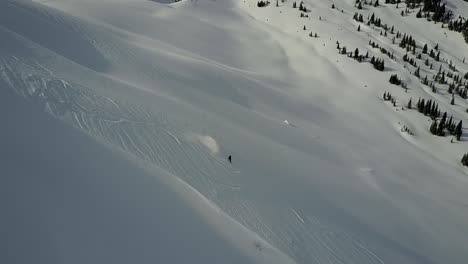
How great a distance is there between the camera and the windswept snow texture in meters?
3.91

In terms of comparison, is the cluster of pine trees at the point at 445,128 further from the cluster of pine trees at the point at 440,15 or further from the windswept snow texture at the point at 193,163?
the cluster of pine trees at the point at 440,15

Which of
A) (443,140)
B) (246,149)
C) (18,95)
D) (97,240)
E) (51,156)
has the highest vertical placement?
(18,95)

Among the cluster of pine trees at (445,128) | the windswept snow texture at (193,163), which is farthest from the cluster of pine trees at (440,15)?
the cluster of pine trees at (445,128)

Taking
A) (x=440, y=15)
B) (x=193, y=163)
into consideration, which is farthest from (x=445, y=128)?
(x=440, y=15)

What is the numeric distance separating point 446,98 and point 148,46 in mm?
11767

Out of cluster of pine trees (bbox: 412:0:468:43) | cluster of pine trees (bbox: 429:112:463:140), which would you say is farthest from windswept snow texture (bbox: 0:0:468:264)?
cluster of pine trees (bbox: 412:0:468:43)

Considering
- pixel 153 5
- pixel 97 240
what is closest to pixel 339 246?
pixel 97 240

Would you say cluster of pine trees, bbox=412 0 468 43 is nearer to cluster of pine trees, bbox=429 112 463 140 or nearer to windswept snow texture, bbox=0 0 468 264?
windswept snow texture, bbox=0 0 468 264

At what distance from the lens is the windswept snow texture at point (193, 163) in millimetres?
3906

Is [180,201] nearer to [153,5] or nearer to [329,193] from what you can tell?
[329,193]

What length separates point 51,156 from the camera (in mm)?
4383

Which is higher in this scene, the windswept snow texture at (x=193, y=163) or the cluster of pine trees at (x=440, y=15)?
the cluster of pine trees at (x=440, y=15)

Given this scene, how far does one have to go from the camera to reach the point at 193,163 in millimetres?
5691

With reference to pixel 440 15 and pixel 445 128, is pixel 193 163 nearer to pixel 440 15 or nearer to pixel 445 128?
pixel 445 128
